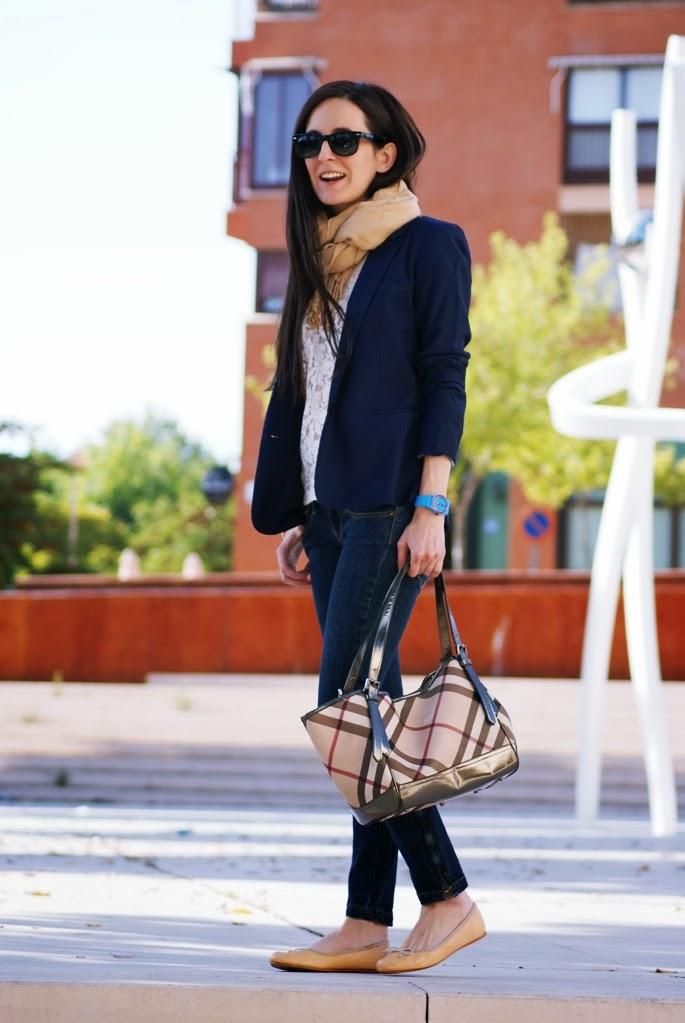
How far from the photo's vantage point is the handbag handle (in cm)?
377

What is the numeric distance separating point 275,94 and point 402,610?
33281 mm

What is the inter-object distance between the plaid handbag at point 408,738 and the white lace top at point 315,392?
392 millimetres

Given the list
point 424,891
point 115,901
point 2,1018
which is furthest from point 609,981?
point 115,901

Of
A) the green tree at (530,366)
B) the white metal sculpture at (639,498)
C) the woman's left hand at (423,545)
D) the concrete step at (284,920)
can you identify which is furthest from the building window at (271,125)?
the woman's left hand at (423,545)

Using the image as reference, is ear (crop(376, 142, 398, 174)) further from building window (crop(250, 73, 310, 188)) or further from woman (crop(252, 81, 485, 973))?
building window (crop(250, 73, 310, 188))

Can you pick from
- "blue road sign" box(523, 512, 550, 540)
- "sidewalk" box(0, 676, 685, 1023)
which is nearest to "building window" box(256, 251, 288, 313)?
"blue road sign" box(523, 512, 550, 540)

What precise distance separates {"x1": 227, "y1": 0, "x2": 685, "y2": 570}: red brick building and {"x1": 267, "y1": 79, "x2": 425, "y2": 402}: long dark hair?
1247 inches

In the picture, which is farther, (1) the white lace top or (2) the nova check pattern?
(1) the white lace top

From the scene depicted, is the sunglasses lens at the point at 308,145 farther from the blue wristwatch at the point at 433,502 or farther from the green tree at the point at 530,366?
the green tree at the point at 530,366

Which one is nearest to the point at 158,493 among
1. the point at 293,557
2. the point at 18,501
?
the point at 18,501

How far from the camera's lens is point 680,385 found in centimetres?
3488

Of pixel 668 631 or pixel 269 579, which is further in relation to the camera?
pixel 269 579

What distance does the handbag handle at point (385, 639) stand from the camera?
12.4 ft

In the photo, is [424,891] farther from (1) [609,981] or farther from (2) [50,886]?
(2) [50,886]
